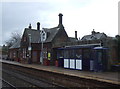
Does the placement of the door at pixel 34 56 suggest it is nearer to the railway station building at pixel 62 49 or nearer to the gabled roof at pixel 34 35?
the railway station building at pixel 62 49

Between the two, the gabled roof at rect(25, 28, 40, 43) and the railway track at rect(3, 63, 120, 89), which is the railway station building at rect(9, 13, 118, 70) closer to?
the gabled roof at rect(25, 28, 40, 43)

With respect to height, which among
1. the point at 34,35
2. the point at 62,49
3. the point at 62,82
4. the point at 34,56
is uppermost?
the point at 34,35

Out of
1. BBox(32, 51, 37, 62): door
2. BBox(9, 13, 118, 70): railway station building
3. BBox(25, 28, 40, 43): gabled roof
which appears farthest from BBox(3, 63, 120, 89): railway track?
BBox(25, 28, 40, 43): gabled roof

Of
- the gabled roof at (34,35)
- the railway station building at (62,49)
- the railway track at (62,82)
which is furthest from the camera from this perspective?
the gabled roof at (34,35)

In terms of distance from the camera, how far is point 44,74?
731 inches

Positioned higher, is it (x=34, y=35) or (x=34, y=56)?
(x=34, y=35)

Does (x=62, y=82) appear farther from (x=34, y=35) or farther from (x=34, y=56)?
(x=34, y=35)

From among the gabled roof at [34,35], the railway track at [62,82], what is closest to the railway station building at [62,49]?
the gabled roof at [34,35]

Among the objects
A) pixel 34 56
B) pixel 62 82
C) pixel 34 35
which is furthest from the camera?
pixel 34 35

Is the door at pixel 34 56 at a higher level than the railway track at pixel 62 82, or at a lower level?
higher

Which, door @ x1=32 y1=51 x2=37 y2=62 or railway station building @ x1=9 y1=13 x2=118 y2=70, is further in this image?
door @ x1=32 y1=51 x2=37 y2=62

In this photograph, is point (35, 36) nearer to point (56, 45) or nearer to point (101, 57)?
point (56, 45)

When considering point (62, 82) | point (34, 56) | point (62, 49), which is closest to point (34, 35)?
point (34, 56)

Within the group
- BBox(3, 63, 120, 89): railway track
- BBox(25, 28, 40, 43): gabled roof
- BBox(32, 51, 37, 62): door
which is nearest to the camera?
BBox(3, 63, 120, 89): railway track
